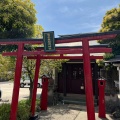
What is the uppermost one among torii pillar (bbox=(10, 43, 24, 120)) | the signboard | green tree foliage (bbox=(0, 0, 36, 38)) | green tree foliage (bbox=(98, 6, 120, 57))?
green tree foliage (bbox=(98, 6, 120, 57))

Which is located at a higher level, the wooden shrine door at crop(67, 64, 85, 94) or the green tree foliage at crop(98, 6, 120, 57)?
the green tree foliage at crop(98, 6, 120, 57)

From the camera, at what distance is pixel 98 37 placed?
589 centimetres

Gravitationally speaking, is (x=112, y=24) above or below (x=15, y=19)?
above

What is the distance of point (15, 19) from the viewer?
7801 mm

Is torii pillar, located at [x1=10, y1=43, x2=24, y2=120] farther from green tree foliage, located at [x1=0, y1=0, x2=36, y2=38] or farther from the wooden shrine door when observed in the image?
the wooden shrine door

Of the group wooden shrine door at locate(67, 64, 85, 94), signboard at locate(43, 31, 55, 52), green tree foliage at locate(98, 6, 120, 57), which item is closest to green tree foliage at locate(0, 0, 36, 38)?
signboard at locate(43, 31, 55, 52)

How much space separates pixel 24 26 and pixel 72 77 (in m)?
9.11

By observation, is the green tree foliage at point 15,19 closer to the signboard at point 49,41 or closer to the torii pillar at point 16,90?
the torii pillar at point 16,90

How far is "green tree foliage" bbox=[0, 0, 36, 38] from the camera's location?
7.70 metres

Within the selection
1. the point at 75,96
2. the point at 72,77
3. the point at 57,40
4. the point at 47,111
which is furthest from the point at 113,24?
the point at 57,40

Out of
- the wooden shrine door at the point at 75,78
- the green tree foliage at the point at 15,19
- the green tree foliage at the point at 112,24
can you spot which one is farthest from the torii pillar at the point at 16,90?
the green tree foliage at the point at 112,24

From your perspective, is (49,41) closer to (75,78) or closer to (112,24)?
(75,78)

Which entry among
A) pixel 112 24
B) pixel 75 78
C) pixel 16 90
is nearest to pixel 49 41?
pixel 16 90

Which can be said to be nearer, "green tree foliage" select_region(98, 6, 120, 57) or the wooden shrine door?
"green tree foliage" select_region(98, 6, 120, 57)
